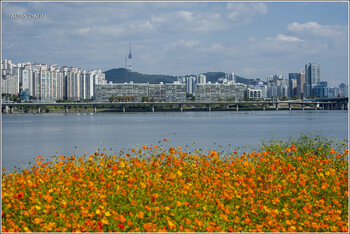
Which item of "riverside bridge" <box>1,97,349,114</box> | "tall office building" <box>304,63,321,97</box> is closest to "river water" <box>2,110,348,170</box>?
"riverside bridge" <box>1,97,349,114</box>

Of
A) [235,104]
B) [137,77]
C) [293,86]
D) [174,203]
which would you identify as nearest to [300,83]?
[293,86]

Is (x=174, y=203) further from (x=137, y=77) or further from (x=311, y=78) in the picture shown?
(x=137, y=77)

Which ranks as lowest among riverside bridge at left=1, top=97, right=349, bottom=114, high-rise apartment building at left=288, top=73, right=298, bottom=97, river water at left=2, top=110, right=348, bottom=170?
river water at left=2, top=110, right=348, bottom=170

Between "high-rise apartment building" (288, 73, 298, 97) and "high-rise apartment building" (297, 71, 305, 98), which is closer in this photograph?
"high-rise apartment building" (297, 71, 305, 98)

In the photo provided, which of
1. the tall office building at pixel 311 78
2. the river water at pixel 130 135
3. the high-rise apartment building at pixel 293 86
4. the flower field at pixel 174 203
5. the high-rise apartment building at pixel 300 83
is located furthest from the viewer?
the high-rise apartment building at pixel 293 86

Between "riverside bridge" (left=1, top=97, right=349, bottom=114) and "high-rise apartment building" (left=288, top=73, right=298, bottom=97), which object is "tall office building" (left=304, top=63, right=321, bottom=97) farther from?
"riverside bridge" (left=1, top=97, right=349, bottom=114)

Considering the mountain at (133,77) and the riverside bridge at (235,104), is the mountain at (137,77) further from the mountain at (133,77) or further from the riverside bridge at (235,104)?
the riverside bridge at (235,104)

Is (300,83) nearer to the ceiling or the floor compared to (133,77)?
nearer to the floor

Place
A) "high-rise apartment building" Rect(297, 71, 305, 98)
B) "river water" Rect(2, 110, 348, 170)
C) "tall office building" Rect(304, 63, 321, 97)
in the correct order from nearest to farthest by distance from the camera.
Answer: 1. "river water" Rect(2, 110, 348, 170)
2. "tall office building" Rect(304, 63, 321, 97)
3. "high-rise apartment building" Rect(297, 71, 305, 98)

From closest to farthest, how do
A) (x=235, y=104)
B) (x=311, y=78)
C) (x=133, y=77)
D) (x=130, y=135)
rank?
1. (x=130, y=135)
2. (x=235, y=104)
3. (x=311, y=78)
4. (x=133, y=77)

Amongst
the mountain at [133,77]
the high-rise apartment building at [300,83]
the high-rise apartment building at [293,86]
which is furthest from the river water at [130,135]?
the high-rise apartment building at [293,86]

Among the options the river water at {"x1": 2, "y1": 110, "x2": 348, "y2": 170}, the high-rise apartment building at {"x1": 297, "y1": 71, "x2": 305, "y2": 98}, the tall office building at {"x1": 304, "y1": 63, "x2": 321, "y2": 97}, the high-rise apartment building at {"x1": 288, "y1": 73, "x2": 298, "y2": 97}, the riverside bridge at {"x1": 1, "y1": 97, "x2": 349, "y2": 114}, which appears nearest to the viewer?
the river water at {"x1": 2, "y1": 110, "x2": 348, "y2": 170}

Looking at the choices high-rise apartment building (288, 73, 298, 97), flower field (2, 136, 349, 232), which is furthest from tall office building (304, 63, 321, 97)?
flower field (2, 136, 349, 232)

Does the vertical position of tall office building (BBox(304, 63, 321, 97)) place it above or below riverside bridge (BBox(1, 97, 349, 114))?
above
